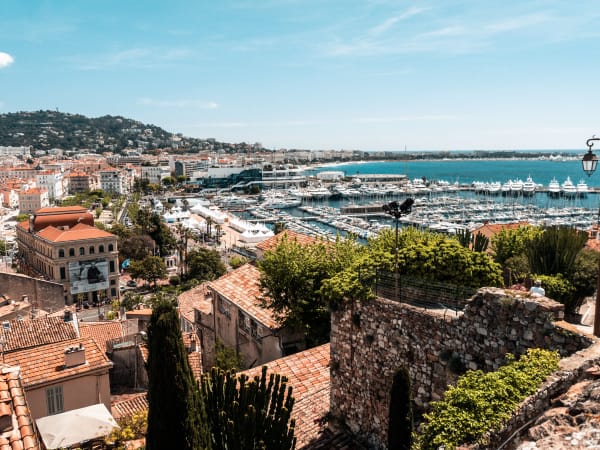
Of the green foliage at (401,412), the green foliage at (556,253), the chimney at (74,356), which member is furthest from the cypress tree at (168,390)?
the green foliage at (556,253)

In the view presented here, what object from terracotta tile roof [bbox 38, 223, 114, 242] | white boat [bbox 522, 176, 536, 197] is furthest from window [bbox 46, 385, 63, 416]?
white boat [bbox 522, 176, 536, 197]

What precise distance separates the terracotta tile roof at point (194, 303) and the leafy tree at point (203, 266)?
16850 millimetres

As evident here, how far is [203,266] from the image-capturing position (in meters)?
51.5

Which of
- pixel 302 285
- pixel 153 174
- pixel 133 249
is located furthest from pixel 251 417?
pixel 153 174

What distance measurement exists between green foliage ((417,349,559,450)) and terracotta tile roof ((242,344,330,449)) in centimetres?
521

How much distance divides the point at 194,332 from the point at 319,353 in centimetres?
1078

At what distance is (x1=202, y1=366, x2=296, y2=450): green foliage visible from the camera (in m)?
7.99

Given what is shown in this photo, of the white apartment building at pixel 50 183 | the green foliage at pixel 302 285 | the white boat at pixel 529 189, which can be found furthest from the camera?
the white apartment building at pixel 50 183

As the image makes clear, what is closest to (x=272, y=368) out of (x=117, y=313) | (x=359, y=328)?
(x=359, y=328)

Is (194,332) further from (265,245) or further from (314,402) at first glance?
(314,402)

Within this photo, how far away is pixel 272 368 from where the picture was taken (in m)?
13.7

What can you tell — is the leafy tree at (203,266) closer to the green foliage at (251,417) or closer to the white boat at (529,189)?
the green foliage at (251,417)

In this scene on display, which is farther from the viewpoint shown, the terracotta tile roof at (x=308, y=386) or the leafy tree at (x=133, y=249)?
the leafy tree at (x=133, y=249)

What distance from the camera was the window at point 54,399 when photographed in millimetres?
12602
